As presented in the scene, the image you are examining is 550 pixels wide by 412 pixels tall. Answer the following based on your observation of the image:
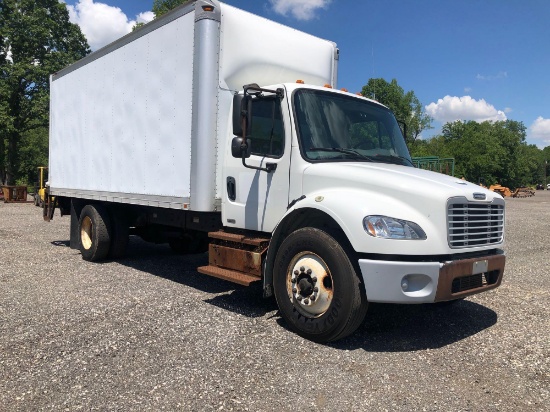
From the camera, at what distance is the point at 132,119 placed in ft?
22.6

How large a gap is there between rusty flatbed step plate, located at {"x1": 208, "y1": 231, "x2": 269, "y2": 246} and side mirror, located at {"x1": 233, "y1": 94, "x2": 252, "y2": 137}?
116cm

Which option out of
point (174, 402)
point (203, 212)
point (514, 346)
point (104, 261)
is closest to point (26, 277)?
point (104, 261)

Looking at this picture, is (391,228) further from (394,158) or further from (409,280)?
(394,158)

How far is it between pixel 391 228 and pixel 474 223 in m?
0.95

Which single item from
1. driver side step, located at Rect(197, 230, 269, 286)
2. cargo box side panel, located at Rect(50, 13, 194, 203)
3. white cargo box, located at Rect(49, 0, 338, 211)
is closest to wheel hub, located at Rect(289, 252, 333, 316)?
driver side step, located at Rect(197, 230, 269, 286)

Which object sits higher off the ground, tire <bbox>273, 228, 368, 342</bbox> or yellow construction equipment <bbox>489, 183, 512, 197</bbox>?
yellow construction equipment <bbox>489, 183, 512, 197</bbox>

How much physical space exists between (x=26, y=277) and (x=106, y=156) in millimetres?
2220

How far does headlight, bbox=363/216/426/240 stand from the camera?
4.02 metres

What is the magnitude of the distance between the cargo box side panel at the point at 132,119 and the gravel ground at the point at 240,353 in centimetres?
159

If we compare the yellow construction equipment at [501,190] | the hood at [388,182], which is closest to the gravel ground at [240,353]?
the hood at [388,182]

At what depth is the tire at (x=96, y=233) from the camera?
8.27 m

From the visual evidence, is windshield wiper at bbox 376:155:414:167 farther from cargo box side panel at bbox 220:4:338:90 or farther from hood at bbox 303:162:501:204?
cargo box side panel at bbox 220:4:338:90

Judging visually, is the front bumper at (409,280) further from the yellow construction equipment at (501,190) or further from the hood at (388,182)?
the yellow construction equipment at (501,190)

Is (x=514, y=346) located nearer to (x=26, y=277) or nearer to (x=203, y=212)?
(x=203, y=212)
